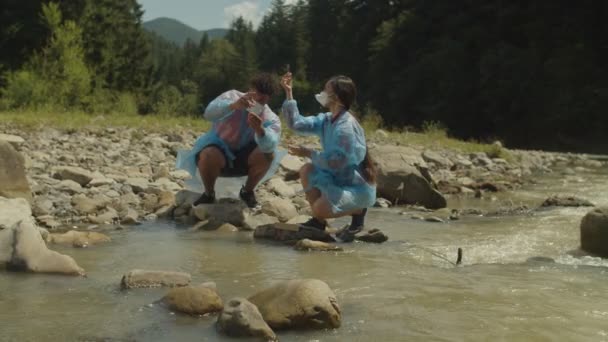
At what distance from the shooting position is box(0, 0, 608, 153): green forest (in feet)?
67.1

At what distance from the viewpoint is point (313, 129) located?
17.4 ft

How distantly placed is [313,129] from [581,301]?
2480 millimetres

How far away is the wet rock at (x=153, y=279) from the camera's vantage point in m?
3.58

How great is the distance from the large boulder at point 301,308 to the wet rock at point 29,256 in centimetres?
136

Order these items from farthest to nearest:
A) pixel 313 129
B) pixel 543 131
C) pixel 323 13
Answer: pixel 323 13 < pixel 543 131 < pixel 313 129

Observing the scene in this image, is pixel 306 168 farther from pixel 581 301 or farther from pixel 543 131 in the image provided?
pixel 543 131

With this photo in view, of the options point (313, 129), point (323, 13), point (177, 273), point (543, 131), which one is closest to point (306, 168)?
point (313, 129)

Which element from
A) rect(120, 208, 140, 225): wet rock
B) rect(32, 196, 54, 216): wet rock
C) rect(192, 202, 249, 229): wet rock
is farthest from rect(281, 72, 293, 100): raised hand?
rect(32, 196, 54, 216): wet rock

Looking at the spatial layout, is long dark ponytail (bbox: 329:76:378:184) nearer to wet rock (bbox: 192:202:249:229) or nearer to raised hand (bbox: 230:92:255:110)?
raised hand (bbox: 230:92:255:110)

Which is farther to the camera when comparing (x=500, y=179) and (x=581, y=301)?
(x=500, y=179)

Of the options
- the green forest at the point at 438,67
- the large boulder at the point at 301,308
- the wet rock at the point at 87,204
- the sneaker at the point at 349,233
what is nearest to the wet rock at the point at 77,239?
the wet rock at the point at 87,204

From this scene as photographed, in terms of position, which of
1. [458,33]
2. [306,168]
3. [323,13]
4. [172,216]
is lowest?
[172,216]

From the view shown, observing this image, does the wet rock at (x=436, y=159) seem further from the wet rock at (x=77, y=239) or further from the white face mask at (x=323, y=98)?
the wet rock at (x=77, y=239)

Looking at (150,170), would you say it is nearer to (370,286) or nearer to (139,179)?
(139,179)
